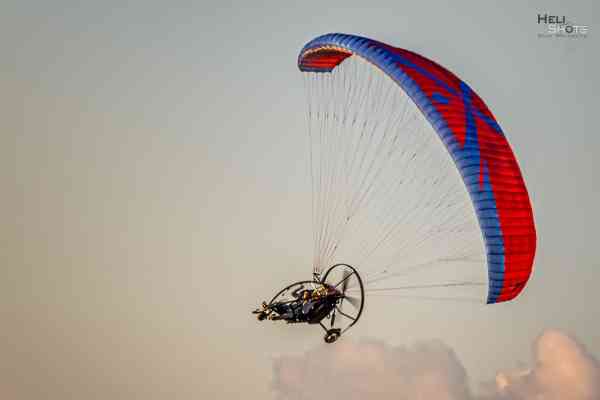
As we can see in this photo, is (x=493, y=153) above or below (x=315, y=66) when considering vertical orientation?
below

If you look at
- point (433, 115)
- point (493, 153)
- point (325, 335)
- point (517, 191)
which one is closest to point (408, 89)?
point (433, 115)

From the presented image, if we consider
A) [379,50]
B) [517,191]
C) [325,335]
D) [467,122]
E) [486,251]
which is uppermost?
[379,50]

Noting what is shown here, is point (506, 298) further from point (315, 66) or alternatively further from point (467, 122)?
point (315, 66)

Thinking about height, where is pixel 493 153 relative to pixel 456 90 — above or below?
below

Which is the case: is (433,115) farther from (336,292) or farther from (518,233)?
(336,292)

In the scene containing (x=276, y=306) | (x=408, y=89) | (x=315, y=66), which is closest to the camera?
(x=408, y=89)

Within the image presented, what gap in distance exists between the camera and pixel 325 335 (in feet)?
103

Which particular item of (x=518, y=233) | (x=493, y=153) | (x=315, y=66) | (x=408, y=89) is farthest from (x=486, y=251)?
(x=315, y=66)

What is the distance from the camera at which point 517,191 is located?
28.0m

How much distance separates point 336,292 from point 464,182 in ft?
25.7

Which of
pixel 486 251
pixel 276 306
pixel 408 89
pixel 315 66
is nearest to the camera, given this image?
pixel 486 251

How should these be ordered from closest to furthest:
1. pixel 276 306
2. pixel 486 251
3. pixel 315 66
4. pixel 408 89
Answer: pixel 486 251 → pixel 408 89 → pixel 276 306 → pixel 315 66

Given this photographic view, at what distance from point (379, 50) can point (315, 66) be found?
23.4 feet

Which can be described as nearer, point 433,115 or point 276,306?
point 433,115
